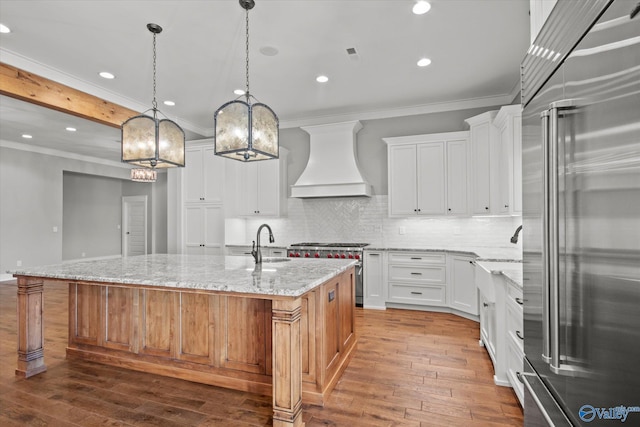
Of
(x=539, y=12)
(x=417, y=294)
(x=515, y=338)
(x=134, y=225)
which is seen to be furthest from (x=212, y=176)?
(x=134, y=225)

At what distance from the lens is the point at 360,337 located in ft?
12.0

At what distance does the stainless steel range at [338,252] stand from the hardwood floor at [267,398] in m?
1.59

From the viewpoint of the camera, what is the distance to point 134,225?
10094 millimetres

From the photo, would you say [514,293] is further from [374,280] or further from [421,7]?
[374,280]

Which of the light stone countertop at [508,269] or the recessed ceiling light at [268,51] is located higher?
the recessed ceiling light at [268,51]

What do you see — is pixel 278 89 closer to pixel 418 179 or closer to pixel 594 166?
pixel 418 179

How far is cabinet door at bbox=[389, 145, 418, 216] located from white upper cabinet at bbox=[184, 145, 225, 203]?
9.36 feet

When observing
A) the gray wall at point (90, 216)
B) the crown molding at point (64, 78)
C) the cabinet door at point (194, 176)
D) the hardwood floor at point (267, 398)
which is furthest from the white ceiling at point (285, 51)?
the gray wall at point (90, 216)

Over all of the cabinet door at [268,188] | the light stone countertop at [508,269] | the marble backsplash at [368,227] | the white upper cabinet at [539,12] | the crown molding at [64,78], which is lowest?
the light stone countertop at [508,269]

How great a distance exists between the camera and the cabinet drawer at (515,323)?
2.14 m

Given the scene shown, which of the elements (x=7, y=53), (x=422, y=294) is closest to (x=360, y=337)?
(x=422, y=294)

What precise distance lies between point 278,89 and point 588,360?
439cm

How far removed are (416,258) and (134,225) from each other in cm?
879

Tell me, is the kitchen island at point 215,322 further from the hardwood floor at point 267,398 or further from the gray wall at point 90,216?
the gray wall at point 90,216
